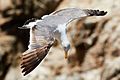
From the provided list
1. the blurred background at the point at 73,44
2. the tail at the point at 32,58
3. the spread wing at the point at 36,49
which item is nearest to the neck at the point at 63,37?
the spread wing at the point at 36,49

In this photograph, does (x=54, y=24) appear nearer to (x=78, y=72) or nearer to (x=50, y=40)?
(x=50, y=40)

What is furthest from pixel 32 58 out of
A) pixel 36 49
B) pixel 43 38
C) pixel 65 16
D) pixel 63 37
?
pixel 65 16

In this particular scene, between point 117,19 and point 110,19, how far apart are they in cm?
13

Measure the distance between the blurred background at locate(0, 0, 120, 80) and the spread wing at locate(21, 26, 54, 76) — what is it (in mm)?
2404

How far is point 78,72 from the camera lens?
25.2ft

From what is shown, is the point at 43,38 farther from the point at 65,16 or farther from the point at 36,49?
the point at 65,16

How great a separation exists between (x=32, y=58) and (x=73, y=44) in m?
3.69

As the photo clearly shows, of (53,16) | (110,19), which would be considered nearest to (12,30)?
(110,19)

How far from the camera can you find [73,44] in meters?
7.98

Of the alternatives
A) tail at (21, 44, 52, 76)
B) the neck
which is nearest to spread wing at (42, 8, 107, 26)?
the neck

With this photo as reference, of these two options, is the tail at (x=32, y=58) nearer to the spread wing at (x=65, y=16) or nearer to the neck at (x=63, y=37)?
the neck at (x=63, y=37)

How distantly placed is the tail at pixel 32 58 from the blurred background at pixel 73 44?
8.41ft

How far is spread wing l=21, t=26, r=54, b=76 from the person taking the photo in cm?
425

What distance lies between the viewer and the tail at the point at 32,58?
4242mm
